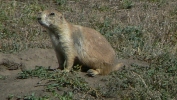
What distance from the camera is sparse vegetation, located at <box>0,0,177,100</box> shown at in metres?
7.64

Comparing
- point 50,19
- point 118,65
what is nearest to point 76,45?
point 50,19

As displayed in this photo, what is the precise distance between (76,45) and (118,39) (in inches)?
118

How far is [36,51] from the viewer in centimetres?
1028

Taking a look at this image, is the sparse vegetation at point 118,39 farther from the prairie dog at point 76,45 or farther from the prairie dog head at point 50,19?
the prairie dog head at point 50,19

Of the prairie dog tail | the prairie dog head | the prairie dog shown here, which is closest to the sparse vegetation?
the prairie dog tail

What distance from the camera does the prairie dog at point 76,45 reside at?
8.27 m

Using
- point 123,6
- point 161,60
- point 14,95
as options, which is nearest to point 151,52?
point 161,60

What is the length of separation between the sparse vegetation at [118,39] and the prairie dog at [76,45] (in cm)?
25

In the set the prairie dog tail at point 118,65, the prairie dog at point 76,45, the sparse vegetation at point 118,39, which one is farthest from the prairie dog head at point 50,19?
the prairie dog tail at point 118,65

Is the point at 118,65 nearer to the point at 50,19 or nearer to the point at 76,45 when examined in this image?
the point at 76,45

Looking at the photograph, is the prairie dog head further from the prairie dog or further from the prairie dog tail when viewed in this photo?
the prairie dog tail

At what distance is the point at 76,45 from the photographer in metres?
8.35

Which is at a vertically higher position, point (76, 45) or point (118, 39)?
point (76, 45)

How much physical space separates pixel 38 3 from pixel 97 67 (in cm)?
625
